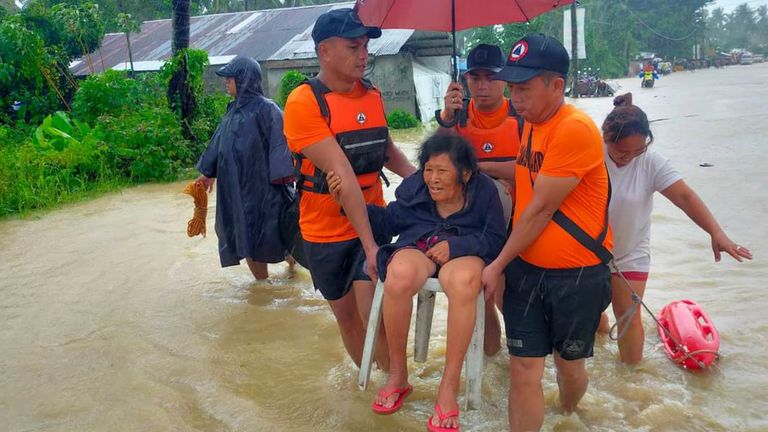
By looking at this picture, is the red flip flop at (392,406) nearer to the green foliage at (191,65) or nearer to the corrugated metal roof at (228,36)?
the green foliage at (191,65)

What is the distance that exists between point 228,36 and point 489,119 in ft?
71.5

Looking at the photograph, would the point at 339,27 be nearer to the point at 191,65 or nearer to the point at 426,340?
the point at 426,340

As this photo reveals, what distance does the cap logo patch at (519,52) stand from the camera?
2.71 m

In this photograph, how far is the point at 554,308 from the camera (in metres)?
2.85

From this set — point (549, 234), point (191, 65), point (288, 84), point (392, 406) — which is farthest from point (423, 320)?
point (288, 84)

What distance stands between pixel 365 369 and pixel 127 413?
153 centimetres

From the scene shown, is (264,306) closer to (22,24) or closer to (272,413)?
(272,413)

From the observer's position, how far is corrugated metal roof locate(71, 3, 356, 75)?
867 inches

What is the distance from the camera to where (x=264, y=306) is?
5.57 m

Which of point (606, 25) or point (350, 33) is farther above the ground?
point (606, 25)

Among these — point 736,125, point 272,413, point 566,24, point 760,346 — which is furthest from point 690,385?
point 566,24

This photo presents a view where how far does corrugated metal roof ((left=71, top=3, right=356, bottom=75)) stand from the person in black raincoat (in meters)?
15.4

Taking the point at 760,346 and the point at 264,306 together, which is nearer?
the point at 760,346

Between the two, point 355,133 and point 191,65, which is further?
point 191,65
